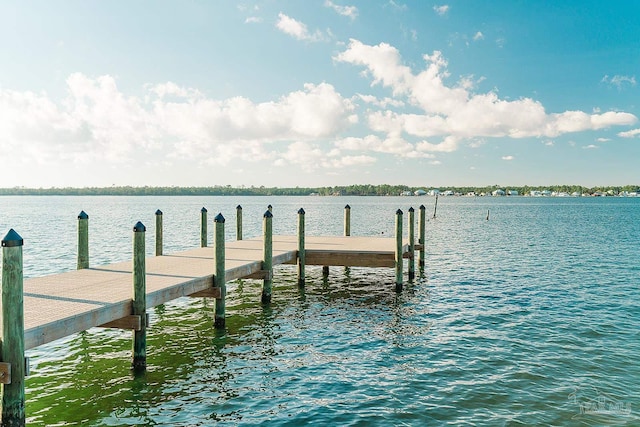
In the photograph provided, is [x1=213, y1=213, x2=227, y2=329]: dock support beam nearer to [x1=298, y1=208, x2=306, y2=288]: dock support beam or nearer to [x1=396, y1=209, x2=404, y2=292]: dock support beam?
[x1=298, y1=208, x2=306, y2=288]: dock support beam

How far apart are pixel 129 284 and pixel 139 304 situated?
1876 millimetres

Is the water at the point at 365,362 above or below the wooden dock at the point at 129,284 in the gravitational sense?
below

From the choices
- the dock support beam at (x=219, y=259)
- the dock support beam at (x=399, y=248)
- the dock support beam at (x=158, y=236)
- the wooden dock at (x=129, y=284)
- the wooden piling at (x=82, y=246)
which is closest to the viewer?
the wooden dock at (x=129, y=284)

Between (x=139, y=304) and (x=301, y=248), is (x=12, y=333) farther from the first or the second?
(x=301, y=248)

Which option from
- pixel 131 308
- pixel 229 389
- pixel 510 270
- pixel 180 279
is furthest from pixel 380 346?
pixel 510 270

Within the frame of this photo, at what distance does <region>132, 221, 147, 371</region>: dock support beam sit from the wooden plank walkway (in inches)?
7.7

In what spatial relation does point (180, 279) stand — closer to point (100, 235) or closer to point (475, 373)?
point (475, 373)

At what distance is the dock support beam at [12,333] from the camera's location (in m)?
7.26

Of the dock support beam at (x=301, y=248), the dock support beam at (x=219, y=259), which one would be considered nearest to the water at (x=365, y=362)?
the dock support beam at (x=301, y=248)

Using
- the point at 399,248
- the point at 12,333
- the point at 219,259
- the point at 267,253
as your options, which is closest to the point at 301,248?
the point at 267,253

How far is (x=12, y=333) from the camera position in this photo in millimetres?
7289

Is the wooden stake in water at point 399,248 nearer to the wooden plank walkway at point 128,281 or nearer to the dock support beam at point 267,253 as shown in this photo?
the wooden plank walkway at point 128,281

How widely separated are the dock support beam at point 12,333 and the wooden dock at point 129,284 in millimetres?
13

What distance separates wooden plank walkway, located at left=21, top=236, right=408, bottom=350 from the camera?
343 inches
